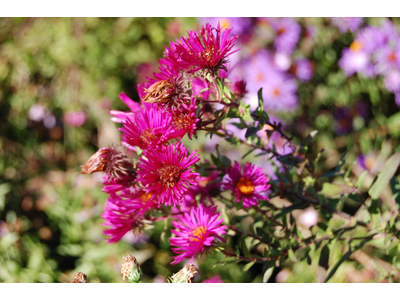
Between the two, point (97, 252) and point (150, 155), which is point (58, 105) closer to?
point (97, 252)

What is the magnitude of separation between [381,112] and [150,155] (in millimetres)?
1307

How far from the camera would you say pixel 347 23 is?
1.47 metres

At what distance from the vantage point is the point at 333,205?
845mm

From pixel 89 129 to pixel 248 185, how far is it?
1.43 metres

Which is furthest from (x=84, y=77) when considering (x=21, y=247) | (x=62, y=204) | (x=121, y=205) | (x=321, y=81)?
(x=121, y=205)

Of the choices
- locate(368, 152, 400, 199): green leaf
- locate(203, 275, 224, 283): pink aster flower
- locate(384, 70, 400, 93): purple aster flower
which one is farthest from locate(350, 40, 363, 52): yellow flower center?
locate(203, 275, 224, 283): pink aster flower

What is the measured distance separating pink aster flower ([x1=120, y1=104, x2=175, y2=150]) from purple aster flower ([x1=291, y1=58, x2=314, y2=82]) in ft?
3.76

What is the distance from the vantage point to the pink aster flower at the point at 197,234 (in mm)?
602

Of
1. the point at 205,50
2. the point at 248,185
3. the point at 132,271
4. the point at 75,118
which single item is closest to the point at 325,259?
the point at 248,185

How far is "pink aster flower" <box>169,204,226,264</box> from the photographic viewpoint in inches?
23.7

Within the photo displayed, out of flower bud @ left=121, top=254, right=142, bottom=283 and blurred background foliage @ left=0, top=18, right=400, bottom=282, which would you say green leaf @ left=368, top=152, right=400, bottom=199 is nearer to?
blurred background foliage @ left=0, top=18, right=400, bottom=282

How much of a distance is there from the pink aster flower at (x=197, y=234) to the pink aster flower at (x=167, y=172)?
3.7 inches

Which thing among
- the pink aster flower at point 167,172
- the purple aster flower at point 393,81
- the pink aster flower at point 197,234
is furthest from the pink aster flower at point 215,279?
the purple aster flower at point 393,81

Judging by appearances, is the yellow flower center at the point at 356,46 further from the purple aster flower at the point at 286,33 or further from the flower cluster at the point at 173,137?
the flower cluster at the point at 173,137
